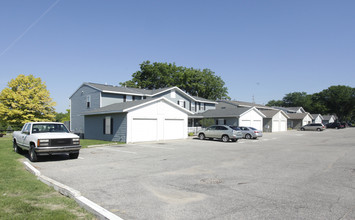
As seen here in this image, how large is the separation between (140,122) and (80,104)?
52.3 ft

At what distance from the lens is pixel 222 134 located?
24750mm

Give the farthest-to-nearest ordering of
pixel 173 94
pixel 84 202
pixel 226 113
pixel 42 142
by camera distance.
Answer: pixel 226 113
pixel 173 94
pixel 42 142
pixel 84 202

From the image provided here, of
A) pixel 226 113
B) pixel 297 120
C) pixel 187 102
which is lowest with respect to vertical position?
pixel 297 120

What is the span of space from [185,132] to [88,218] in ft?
75.5

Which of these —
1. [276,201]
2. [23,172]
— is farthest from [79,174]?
[276,201]

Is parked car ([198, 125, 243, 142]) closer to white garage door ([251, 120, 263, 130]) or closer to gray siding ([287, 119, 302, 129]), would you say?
white garage door ([251, 120, 263, 130])

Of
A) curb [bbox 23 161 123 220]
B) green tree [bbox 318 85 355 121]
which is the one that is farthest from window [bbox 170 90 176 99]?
green tree [bbox 318 85 355 121]

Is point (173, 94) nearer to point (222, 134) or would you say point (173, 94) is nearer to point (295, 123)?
point (222, 134)

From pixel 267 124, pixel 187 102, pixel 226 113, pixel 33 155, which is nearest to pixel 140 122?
pixel 33 155

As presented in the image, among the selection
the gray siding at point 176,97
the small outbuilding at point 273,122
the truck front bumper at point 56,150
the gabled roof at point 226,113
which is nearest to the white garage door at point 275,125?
the small outbuilding at point 273,122

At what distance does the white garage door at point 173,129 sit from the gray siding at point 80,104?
10.5 meters

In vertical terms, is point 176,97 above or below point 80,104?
above

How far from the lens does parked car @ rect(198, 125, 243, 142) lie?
2397 centimetres

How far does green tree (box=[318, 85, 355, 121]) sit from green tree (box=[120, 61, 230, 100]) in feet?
159
